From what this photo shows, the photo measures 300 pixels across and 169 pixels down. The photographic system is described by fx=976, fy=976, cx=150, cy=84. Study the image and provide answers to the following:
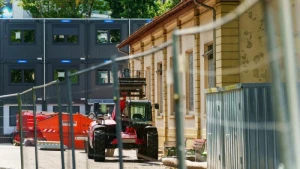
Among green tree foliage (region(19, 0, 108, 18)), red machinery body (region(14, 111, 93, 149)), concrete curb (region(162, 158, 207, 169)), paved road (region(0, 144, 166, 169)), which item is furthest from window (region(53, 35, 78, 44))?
concrete curb (region(162, 158, 207, 169))

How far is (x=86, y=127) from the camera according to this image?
22531 mm

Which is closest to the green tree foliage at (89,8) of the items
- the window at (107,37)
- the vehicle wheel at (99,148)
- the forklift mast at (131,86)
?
the window at (107,37)

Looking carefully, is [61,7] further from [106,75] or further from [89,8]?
[106,75]

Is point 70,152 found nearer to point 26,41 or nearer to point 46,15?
point 26,41

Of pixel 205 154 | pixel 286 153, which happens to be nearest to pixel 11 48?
pixel 205 154

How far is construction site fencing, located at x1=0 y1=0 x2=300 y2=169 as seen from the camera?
724 cm

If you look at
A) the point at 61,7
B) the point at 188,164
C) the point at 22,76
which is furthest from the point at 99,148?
the point at 61,7

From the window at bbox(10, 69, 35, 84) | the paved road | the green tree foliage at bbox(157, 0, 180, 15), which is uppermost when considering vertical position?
the green tree foliage at bbox(157, 0, 180, 15)

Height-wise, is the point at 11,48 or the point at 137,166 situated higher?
the point at 11,48

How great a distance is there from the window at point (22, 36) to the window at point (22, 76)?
2.08 m

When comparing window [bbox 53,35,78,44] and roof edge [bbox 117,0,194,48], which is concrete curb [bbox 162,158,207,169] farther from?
window [bbox 53,35,78,44]

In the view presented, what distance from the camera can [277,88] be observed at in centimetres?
729

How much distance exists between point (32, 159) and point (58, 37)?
43.6m

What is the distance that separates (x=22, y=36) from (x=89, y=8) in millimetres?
19031
